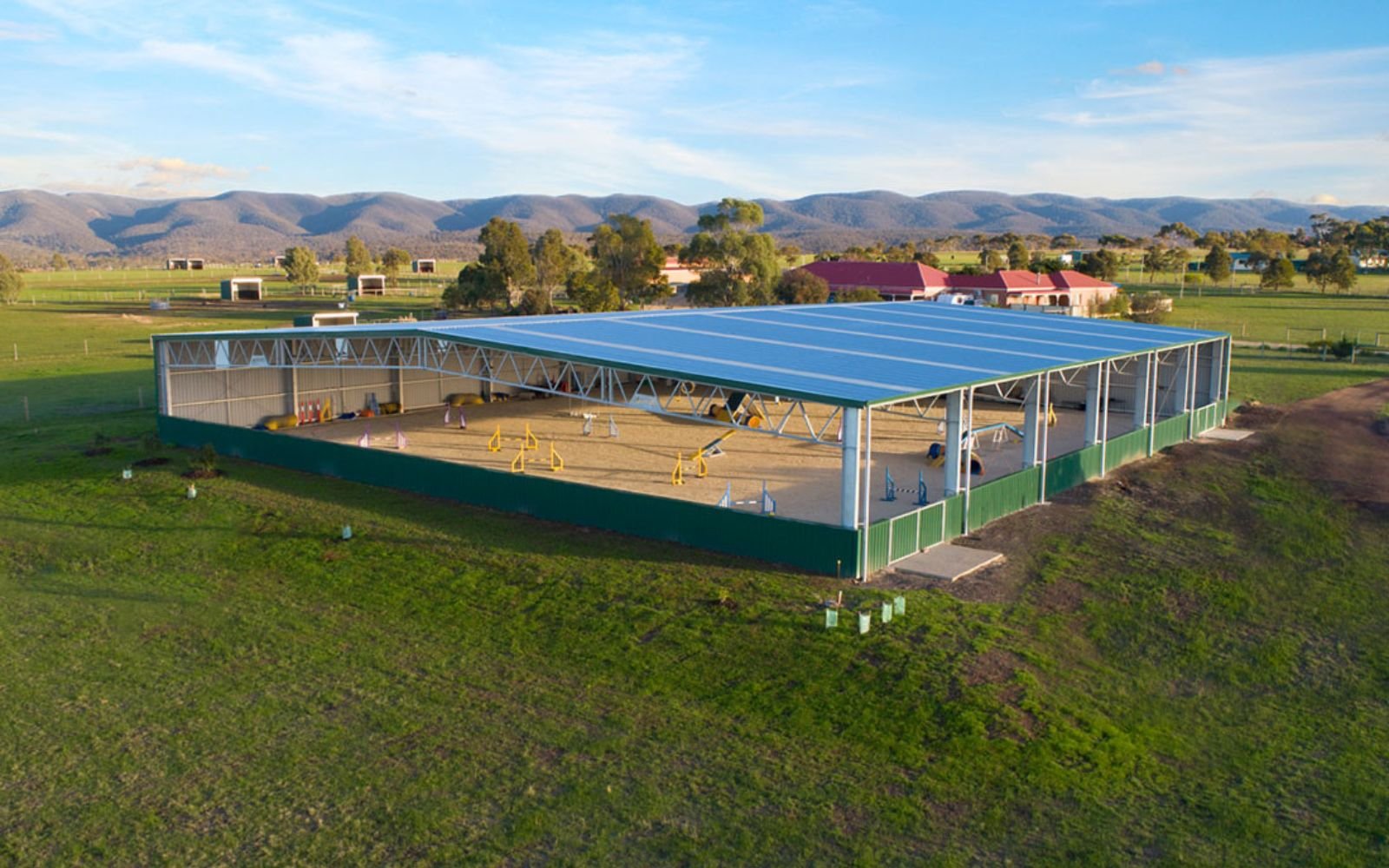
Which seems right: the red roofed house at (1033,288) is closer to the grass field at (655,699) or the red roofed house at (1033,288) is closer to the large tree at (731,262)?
the large tree at (731,262)

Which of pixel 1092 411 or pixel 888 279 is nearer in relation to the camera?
pixel 1092 411

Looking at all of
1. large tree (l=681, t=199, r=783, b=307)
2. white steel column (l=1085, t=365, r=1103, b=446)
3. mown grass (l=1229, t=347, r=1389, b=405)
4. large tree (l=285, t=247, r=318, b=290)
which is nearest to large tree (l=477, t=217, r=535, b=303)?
large tree (l=681, t=199, r=783, b=307)

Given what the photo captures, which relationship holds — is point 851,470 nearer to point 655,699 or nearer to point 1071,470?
point 655,699

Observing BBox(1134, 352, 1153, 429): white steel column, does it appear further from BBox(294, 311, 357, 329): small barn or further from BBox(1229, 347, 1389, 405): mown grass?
BBox(294, 311, 357, 329): small barn

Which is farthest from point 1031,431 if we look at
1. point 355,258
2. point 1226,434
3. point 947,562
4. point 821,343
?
point 355,258

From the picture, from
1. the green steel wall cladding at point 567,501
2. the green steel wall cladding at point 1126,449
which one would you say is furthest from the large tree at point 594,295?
the green steel wall cladding at point 1126,449

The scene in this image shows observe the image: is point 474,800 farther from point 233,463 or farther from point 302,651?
point 233,463

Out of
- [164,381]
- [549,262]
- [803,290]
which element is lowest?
[164,381]
